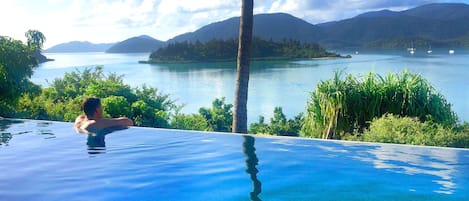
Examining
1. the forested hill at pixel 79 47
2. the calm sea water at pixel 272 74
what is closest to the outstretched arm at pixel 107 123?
the calm sea water at pixel 272 74

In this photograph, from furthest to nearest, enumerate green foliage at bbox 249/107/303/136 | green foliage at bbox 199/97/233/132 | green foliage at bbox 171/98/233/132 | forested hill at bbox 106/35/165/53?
1. forested hill at bbox 106/35/165/53
2. green foliage at bbox 199/97/233/132
3. green foliage at bbox 249/107/303/136
4. green foliage at bbox 171/98/233/132

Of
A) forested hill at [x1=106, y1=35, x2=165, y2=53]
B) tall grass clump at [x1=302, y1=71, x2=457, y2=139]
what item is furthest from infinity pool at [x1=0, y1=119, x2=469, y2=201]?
forested hill at [x1=106, y1=35, x2=165, y2=53]

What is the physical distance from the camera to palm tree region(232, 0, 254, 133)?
23.4ft

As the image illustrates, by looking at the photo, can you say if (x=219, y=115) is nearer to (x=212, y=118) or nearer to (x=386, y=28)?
(x=212, y=118)

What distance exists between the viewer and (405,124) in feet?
19.5

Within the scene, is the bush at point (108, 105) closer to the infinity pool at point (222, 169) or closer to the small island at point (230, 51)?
the infinity pool at point (222, 169)

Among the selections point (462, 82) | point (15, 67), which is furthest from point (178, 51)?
point (15, 67)

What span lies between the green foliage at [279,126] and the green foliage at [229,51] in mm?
25556

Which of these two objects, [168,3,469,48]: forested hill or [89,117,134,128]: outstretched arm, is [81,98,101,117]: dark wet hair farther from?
[168,3,469,48]: forested hill

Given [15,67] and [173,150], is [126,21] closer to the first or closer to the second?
[15,67]

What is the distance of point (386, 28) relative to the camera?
144 feet

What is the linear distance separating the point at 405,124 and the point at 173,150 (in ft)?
9.03

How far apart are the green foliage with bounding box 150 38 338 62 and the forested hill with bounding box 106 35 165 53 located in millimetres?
11067

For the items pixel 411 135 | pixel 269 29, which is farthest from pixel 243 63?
pixel 269 29
